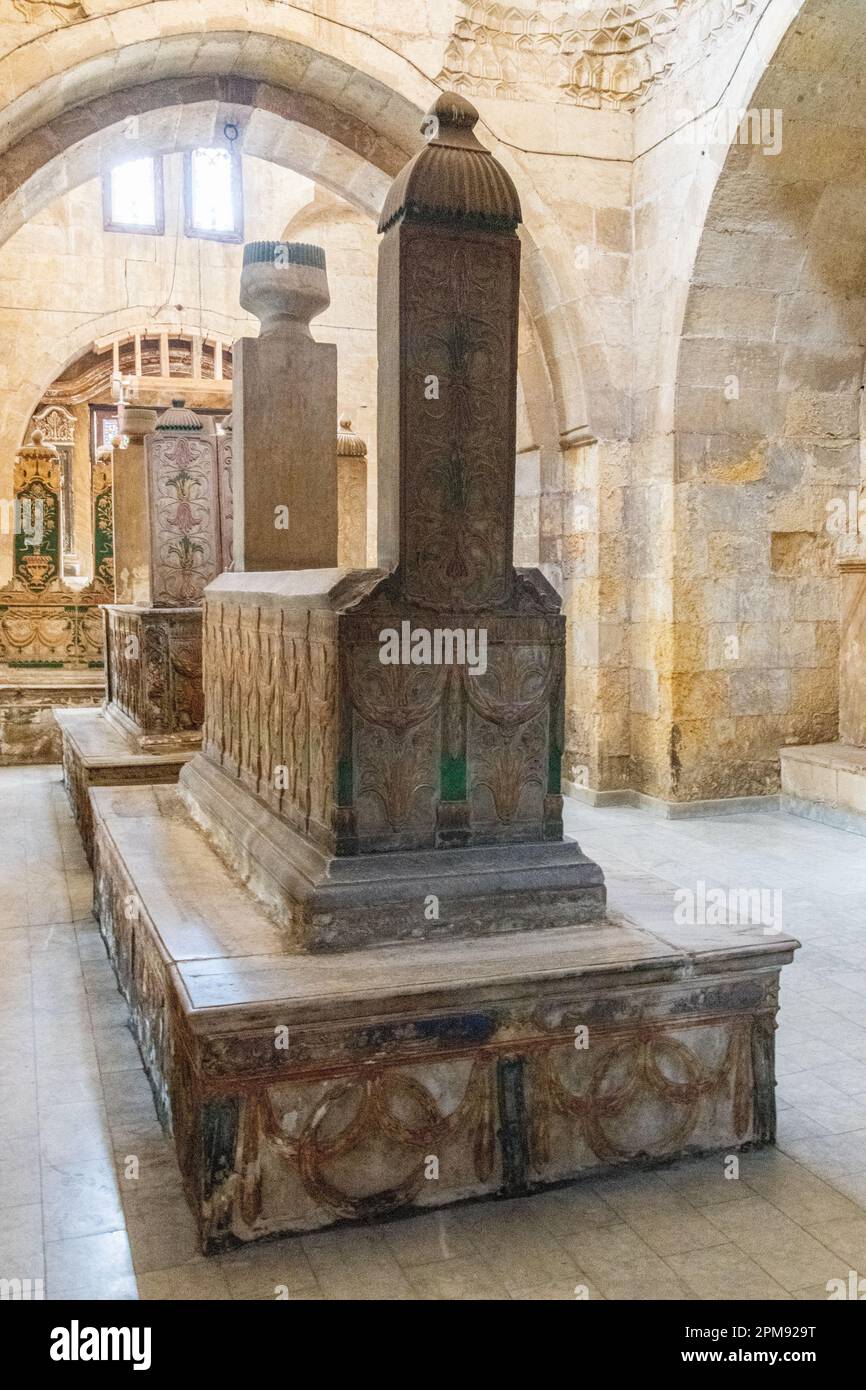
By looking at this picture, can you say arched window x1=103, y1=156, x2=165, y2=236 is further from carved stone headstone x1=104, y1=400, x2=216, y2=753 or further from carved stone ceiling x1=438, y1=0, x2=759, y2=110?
carved stone ceiling x1=438, y1=0, x2=759, y2=110

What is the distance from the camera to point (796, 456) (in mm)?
6812

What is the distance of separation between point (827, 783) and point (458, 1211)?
4.61 metres

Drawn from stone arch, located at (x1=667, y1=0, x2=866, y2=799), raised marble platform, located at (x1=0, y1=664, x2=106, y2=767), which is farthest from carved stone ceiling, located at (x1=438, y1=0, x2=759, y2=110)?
raised marble platform, located at (x1=0, y1=664, x2=106, y2=767)

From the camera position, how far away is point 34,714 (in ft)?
27.2

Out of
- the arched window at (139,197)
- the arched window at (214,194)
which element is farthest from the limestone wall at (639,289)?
the arched window at (214,194)

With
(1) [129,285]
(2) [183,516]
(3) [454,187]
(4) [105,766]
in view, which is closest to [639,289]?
(2) [183,516]

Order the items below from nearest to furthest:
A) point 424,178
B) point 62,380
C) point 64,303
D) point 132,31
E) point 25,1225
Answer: point 25,1225 → point 424,178 → point 132,31 → point 64,303 → point 62,380

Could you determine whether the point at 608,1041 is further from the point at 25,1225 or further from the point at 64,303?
the point at 64,303

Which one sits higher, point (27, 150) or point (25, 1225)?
point (27, 150)

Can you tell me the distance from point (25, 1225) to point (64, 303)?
13.2 metres

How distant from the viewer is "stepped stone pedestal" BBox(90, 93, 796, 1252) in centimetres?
234

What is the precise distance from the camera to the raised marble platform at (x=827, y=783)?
622 cm

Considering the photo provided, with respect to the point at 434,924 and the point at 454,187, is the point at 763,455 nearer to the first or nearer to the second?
the point at 454,187

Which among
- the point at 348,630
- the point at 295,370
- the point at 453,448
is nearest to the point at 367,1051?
the point at 348,630
